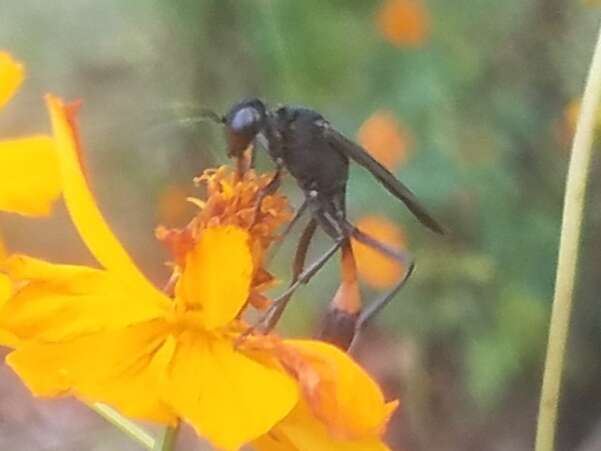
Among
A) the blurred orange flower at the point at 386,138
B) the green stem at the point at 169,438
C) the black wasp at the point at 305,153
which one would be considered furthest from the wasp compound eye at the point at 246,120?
the blurred orange flower at the point at 386,138

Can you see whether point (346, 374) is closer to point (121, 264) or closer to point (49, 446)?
point (121, 264)

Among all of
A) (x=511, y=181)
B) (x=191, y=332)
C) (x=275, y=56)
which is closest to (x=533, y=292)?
(x=511, y=181)

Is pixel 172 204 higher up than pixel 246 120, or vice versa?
pixel 246 120

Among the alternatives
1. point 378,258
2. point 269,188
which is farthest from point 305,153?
point 378,258

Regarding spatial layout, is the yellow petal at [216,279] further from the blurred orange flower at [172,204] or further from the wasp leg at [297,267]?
the blurred orange flower at [172,204]

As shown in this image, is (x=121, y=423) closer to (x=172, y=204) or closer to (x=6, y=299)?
(x=6, y=299)

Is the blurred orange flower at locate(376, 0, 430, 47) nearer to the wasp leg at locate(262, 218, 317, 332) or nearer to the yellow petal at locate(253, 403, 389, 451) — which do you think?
the wasp leg at locate(262, 218, 317, 332)
